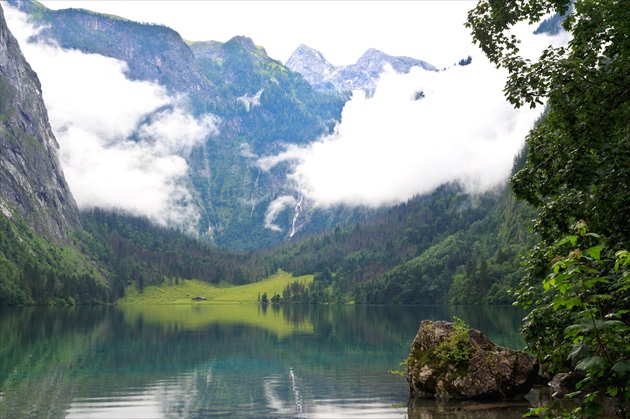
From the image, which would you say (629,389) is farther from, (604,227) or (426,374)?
(426,374)

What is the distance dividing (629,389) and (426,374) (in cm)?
3830

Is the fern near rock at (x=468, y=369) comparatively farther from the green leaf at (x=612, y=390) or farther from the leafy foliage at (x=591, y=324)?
the green leaf at (x=612, y=390)

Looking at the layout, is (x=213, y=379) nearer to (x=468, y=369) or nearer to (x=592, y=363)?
(x=468, y=369)

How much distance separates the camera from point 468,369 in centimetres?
4856

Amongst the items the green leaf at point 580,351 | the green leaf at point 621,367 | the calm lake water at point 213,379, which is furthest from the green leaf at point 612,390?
the calm lake water at point 213,379

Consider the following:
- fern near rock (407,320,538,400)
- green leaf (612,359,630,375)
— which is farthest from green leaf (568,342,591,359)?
fern near rock (407,320,538,400)

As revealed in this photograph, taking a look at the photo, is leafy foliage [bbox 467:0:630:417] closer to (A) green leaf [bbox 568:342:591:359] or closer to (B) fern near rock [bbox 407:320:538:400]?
(A) green leaf [bbox 568:342:591:359]

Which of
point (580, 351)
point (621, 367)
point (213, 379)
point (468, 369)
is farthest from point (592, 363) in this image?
point (213, 379)

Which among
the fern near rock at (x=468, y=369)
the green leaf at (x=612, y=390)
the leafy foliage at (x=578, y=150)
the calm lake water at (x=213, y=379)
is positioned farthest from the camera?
the calm lake water at (x=213, y=379)

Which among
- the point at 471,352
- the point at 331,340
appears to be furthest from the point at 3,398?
the point at 331,340

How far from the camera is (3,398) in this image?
52.3 meters

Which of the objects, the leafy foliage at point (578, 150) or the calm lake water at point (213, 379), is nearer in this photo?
the leafy foliage at point (578, 150)

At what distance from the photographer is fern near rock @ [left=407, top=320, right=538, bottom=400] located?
47594 millimetres

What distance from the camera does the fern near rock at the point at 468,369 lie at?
47.6 metres
